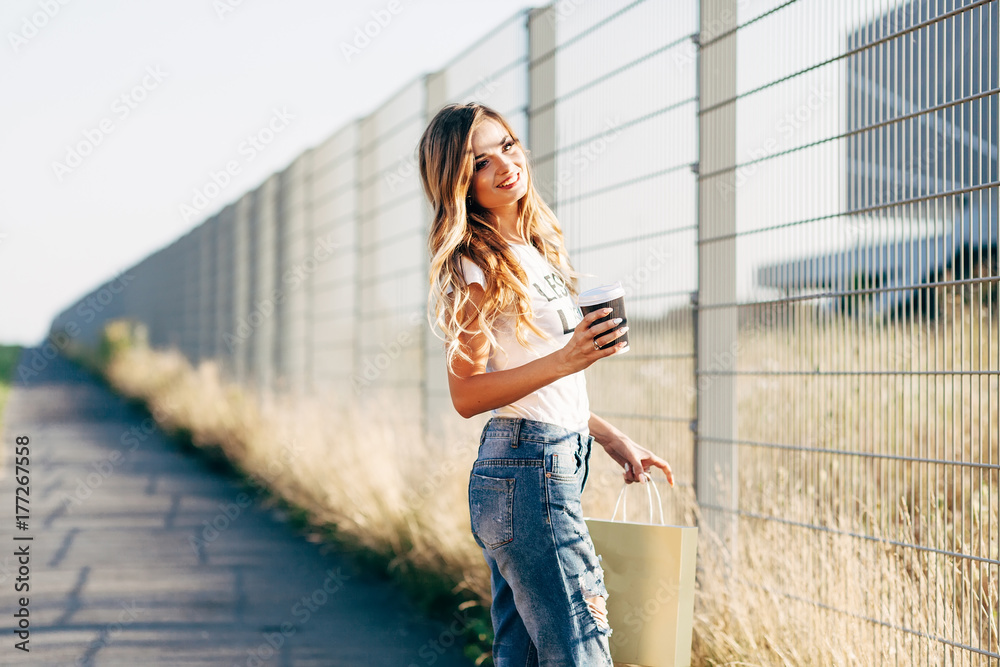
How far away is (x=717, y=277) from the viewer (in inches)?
160

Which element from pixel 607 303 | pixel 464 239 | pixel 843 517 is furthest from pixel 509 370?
pixel 843 517

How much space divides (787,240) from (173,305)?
17780 mm

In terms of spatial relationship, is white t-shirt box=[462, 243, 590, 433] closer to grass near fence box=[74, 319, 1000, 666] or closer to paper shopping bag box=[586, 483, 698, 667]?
paper shopping bag box=[586, 483, 698, 667]

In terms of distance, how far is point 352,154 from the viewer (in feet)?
28.9

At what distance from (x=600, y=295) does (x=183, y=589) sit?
4472 mm

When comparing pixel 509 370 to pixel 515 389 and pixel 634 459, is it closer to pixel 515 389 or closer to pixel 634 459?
pixel 515 389

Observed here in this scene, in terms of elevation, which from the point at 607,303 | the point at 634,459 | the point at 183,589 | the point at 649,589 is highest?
the point at 607,303

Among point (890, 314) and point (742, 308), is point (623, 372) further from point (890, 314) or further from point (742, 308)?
point (890, 314)

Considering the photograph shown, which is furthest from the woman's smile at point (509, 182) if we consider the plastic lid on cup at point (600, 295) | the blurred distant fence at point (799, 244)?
the blurred distant fence at point (799, 244)

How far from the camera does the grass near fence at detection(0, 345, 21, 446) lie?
64.4ft

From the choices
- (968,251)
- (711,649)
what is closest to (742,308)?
(968,251)

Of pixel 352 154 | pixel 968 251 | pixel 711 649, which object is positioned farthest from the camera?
pixel 352 154

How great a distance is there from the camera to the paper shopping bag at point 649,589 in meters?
2.49

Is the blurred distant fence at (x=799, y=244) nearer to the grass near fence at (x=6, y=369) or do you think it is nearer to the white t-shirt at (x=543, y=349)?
the white t-shirt at (x=543, y=349)
